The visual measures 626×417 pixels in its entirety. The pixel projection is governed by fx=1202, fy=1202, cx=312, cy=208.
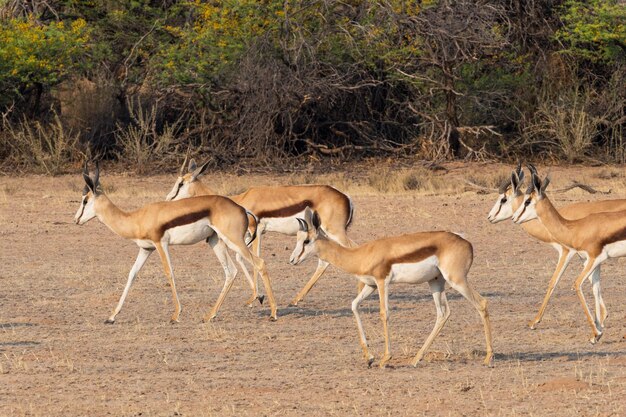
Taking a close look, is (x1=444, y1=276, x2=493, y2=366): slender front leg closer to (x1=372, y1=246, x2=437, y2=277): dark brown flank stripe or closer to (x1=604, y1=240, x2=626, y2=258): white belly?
(x1=372, y1=246, x2=437, y2=277): dark brown flank stripe

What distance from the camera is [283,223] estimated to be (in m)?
11.1

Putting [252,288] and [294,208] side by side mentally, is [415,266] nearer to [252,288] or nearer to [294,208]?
[252,288]

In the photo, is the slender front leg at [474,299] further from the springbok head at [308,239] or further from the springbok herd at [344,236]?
the springbok head at [308,239]

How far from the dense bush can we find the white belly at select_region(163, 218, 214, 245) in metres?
11.9

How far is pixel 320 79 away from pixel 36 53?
5224 millimetres

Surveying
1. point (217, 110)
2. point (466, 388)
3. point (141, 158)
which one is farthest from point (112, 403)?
point (217, 110)

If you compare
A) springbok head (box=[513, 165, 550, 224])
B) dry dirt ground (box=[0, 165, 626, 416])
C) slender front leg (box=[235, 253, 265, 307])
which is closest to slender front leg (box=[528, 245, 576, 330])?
dry dirt ground (box=[0, 165, 626, 416])

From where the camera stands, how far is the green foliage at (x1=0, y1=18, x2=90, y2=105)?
2170cm

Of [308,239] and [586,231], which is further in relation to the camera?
[586,231]

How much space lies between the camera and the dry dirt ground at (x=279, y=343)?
696 centimetres

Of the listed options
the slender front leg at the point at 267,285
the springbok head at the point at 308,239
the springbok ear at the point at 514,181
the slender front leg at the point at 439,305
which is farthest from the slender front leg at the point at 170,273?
the springbok ear at the point at 514,181

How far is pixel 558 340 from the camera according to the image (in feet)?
29.6

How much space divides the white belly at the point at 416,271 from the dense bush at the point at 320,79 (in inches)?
553

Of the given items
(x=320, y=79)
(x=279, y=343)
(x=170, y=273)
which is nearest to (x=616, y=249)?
(x=279, y=343)
